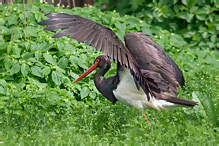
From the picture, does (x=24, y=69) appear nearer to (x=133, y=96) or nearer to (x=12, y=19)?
(x=12, y=19)

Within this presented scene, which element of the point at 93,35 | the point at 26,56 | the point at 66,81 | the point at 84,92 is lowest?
the point at 84,92

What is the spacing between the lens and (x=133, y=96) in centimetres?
540

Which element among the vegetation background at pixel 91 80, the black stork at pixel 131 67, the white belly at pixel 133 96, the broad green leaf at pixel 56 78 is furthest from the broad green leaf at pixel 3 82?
the white belly at pixel 133 96

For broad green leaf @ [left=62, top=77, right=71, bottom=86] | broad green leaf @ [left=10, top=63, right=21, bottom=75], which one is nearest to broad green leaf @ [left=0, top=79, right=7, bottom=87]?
broad green leaf @ [left=10, top=63, right=21, bottom=75]

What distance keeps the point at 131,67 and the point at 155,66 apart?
3.58ft

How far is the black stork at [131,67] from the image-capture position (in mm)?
4555

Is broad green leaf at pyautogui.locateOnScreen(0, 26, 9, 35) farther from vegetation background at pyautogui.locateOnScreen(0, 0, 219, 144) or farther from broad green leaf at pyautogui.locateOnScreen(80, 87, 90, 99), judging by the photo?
broad green leaf at pyautogui.locateOnScreen(80, 87, 90, 99)

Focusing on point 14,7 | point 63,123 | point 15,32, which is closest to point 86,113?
point 63,123

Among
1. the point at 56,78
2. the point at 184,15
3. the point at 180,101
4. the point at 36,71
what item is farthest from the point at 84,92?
the point at 184,15

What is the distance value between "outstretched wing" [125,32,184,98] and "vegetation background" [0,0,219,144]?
28cm

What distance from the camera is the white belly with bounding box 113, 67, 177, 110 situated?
5.32 meters

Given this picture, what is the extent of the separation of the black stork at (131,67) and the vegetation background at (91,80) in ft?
0.68

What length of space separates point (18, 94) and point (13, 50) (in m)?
1.05

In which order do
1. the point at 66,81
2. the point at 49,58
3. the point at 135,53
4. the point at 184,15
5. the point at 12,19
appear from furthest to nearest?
the point at 184,15
the point at 12,19
the point at 49,58
the point at 66,81
the point at 135,53
